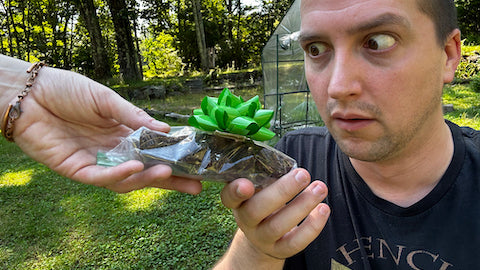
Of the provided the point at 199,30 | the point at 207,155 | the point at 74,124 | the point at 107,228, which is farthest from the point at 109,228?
the point at 199,30

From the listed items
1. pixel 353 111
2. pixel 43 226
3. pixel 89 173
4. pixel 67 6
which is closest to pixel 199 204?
pixel 43 226

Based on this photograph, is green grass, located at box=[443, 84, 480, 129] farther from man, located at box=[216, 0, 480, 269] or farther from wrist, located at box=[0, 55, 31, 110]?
wrist, located at box=[0, 55, 31, 110]

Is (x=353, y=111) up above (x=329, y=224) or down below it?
above

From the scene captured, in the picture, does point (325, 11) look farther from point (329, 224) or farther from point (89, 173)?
point (89, 173)

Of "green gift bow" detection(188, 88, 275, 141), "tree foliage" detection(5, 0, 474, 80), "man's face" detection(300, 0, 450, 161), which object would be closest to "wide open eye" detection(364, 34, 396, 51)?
"man's face" detection(300, 0, 450, 161)

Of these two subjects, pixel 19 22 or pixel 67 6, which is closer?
pixel 67 6

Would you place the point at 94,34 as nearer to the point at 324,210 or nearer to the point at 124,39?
the point at 124,39
